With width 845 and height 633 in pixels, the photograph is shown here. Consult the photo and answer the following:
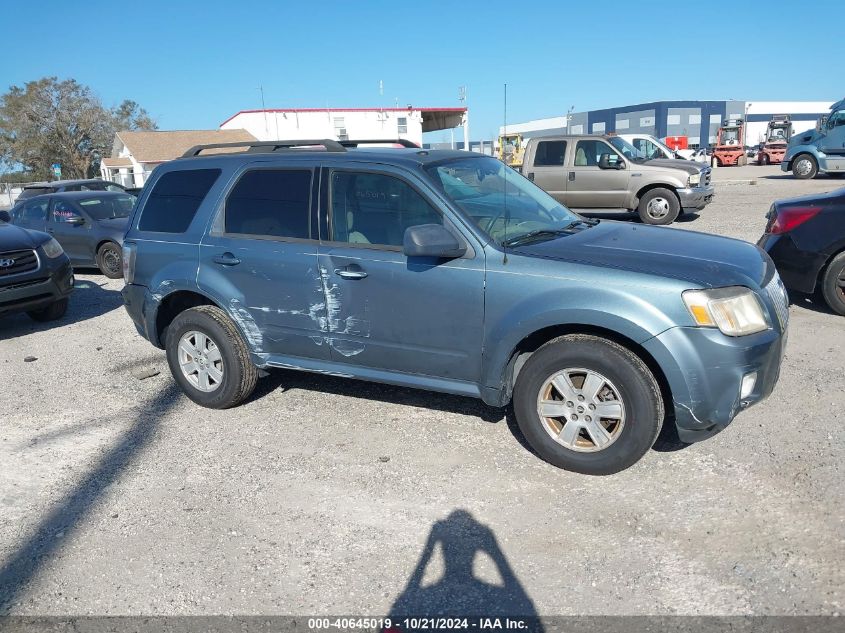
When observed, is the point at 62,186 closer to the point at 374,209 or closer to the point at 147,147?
the point at 374,209

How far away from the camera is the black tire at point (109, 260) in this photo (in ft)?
38.0

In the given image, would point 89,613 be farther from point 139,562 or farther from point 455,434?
point 455,434

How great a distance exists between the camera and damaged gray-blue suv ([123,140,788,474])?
12.0ft

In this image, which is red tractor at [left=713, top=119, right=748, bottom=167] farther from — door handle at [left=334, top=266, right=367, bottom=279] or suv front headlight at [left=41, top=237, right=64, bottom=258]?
door handle at [left=334, top=266, right=367, bottom=279]

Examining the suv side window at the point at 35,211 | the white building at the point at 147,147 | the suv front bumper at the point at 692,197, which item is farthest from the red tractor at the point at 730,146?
the suv side window at the point at 35,211

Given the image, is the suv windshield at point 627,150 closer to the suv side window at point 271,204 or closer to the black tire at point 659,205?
the black tire at point 659,205

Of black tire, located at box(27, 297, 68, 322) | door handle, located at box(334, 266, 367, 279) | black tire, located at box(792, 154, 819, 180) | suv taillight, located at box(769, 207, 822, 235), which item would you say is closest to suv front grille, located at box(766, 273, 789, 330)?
door handle, located at box(334, 266, 367, 279)

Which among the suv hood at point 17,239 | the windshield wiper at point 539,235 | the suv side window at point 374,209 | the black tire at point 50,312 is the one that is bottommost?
the black tire at point 50,312

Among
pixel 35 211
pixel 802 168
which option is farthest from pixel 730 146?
pixel 35 211

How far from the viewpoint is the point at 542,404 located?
3.98 m

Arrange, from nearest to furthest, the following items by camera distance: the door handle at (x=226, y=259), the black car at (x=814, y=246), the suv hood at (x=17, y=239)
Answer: the door handle at (x=226, y=259) → the black car at (x=814, y=246) → the suv hood at (x=17, y=239)

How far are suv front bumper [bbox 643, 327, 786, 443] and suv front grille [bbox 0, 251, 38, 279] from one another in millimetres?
7307

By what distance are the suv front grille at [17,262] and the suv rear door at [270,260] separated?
418 centimetres

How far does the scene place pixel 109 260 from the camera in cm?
1166
